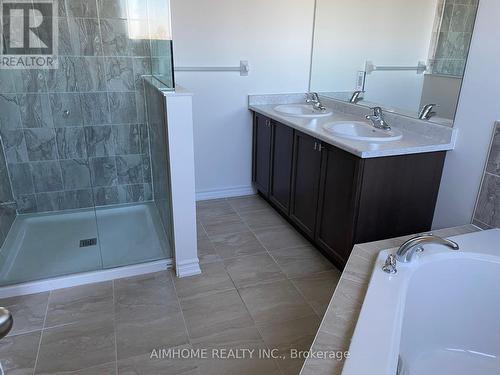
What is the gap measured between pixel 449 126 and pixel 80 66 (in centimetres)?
256

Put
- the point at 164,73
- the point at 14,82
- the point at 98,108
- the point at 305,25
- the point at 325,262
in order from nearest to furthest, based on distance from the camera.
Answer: the point at 164,73 → the point at 325,262 → the point at 14,82 → the point at 98,108 → the point at 305,25

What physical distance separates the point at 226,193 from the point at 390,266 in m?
2.20

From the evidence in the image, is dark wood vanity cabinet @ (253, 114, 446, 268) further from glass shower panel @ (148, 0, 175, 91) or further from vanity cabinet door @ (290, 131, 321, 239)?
glass shower panel @ (148, 0, 175, 91)

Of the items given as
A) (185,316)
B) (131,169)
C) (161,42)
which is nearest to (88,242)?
(131,169)

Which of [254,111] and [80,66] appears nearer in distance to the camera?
[80,66]

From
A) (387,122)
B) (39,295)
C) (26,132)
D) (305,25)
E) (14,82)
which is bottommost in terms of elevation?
(39,295)

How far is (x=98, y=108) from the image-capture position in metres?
2.97

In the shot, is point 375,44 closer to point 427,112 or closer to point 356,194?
point 427,112

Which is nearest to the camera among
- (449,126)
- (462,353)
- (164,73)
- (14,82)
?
(462,353)

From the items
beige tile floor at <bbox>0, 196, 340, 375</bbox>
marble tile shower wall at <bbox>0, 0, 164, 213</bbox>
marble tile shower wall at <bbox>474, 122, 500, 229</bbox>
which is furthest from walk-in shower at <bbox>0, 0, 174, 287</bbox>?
marble tile shower wall at <bbox>474, 122, 500, 229</bbox>

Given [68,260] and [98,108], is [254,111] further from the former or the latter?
[68,260]

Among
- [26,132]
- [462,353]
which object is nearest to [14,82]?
[26,132]

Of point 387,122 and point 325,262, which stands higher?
point 387,122

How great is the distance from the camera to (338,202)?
2266mm
